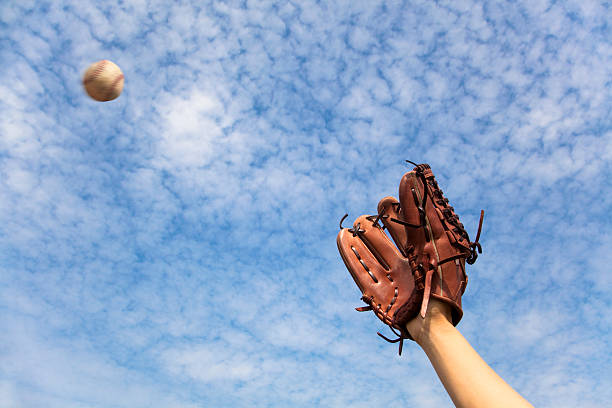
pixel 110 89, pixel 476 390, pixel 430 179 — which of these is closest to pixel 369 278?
pixel 430 179

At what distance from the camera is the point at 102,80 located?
808 centimetres

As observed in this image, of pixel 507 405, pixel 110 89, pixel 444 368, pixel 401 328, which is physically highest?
pixel 110 89

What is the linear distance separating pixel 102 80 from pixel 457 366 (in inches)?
318

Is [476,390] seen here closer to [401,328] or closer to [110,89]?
[401,328]

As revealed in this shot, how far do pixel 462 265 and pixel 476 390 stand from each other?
1.91m

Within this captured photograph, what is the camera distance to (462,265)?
4895 mm

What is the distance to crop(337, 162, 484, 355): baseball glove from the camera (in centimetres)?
469

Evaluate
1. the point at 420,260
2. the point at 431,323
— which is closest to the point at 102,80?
the point at 420,260

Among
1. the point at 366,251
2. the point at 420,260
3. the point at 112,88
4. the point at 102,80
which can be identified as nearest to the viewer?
the point at 420,260

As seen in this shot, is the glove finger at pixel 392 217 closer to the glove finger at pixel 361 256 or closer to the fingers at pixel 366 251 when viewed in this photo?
the fingers at pixel 366 251

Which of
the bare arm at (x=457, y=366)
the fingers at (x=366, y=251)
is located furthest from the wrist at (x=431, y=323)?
the fingers at (x=366, y=251)

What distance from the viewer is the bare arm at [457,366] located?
3082mm

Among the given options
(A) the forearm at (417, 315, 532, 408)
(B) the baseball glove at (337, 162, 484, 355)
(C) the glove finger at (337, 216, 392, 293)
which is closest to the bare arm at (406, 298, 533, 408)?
(A) the forearm at (417, 315, 532, 408)

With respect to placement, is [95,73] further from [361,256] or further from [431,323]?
[431,323]
